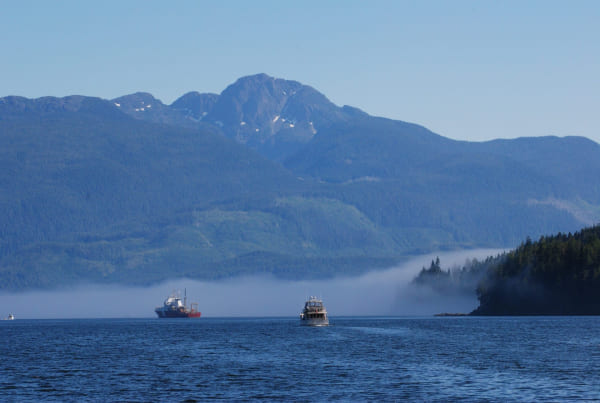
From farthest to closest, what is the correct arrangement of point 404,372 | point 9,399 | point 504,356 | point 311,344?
point 311,344 < point 504,356 < point 404,372 < point 9,399

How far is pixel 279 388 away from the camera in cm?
11669

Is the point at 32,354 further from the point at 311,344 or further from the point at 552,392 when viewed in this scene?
the point at 552,392

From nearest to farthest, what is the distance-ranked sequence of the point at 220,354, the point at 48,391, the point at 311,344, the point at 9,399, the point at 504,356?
the point at 9,399 → the point at 48,391 → the point at 504,356 → the point at 220,354 → the point at 311,344

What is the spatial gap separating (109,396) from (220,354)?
198ft

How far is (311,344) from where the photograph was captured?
196 meters

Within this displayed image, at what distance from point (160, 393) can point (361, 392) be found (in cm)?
2066

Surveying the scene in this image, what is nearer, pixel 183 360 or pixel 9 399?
pixel 9 399

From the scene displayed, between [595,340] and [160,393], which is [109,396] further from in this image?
[595,340]

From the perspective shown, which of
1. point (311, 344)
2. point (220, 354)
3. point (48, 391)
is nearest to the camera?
point (48, 391)

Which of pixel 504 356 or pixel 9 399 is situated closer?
pixel 9 399

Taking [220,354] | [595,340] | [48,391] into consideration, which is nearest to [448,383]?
[48,391]

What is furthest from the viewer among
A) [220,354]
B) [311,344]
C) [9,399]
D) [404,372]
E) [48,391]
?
[311,344]

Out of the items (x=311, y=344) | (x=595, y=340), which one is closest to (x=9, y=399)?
(x=311, y=344)

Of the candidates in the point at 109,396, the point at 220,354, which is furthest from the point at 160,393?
the point at 220,354
